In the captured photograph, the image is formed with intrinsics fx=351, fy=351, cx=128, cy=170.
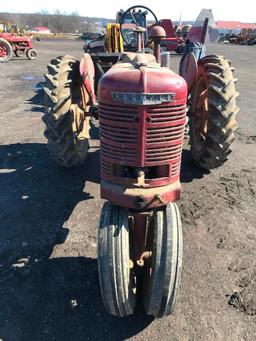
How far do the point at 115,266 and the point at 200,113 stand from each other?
2.93 metres

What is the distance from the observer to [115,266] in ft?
8.50

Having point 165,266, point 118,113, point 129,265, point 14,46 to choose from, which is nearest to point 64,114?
point 118,113

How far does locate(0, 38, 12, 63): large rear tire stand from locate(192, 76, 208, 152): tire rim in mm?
15629

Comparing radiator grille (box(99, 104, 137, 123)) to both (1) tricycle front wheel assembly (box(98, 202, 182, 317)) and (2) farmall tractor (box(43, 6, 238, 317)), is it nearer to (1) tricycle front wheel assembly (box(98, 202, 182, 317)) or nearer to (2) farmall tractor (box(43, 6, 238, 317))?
(2) farmall tractor (box(43, 6, 238, 317))

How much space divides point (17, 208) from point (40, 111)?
4.81 m

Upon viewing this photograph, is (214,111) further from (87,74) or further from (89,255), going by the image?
(89,255)

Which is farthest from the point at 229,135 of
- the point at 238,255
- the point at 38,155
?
the point at 38,155

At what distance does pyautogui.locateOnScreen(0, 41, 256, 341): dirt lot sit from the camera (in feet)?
9.31

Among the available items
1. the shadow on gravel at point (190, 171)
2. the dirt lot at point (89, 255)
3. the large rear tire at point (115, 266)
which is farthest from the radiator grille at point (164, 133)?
the shadow on gravel at point (190, 171)

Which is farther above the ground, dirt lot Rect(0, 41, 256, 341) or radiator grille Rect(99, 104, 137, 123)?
radiator grille Rect(99, 104, 137, 123)

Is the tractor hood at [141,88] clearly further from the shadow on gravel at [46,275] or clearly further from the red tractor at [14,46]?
the red tractor at [14,46]

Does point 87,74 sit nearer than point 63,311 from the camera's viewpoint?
No

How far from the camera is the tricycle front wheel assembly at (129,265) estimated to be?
259 centimetres

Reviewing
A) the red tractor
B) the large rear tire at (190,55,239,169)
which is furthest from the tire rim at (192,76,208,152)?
the red tractor
